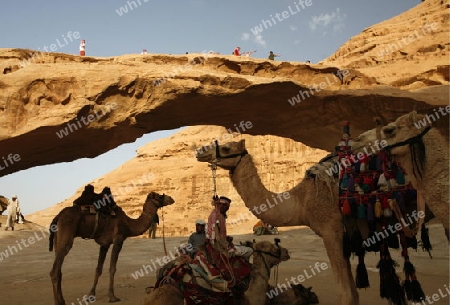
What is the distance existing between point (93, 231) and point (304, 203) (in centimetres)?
435

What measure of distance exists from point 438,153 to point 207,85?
22.4 ft

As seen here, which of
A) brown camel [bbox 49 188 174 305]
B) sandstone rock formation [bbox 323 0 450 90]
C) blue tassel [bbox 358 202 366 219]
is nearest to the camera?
blue tassel [bbox 358 202 366 219]

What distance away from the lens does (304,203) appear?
A: 512 centimetres

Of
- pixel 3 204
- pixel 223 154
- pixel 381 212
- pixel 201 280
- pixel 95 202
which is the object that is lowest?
pixel 381 212

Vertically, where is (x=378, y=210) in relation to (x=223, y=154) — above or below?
below

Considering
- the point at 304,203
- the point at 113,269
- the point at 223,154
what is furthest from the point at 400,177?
the point at 113,269

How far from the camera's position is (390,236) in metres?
4.92

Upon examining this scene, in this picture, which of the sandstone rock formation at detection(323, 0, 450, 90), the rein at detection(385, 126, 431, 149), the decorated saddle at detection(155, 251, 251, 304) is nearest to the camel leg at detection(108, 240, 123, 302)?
the decorated saddle at detection(155, 251, 251, 304)

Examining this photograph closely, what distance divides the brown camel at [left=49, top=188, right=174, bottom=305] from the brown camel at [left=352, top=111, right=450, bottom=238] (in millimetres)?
5406

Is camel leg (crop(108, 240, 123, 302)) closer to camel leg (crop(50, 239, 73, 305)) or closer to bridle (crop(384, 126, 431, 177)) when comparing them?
camel leg (crop(50, 239, 73, 305))

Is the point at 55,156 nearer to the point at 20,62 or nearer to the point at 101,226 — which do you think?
the point at 20,62

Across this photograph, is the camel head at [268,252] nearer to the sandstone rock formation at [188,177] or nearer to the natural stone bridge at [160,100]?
the natural stone bridge at [160,100]

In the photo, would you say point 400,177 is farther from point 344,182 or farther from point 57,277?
point 57,277

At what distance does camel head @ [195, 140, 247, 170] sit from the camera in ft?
17.2
